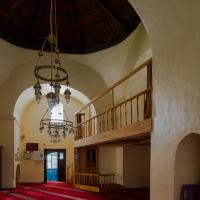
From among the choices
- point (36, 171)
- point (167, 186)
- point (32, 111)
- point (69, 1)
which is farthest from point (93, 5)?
point (36, 171)

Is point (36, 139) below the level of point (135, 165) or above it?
above

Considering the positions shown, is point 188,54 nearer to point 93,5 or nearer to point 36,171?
point 93,5

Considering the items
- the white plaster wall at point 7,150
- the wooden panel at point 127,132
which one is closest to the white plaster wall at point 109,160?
the wooden panel at point 127,132

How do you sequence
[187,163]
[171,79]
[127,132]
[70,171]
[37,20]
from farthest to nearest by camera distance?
1. [70,171]
2. [37,20]
3. [127,132]
4. [171,79]
5. [187,163]

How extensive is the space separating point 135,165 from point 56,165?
23.2 feet

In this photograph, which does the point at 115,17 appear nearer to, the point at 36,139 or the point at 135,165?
the point at 135,165

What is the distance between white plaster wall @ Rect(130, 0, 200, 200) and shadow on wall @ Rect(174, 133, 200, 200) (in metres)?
0.09

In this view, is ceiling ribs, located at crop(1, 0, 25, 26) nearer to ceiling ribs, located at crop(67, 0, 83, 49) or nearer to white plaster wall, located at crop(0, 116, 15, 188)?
ceiling ribs, located at crop(67, 0, 83, 49)

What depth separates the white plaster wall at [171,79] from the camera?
15.1 ft

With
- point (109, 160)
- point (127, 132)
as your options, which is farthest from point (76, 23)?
point (127, 132)

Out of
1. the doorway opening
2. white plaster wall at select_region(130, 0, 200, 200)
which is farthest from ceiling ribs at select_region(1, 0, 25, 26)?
the doorway opening

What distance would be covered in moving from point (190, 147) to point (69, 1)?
7524 mm

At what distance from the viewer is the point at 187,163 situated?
5.09m

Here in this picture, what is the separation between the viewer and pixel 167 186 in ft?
16.8
